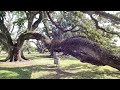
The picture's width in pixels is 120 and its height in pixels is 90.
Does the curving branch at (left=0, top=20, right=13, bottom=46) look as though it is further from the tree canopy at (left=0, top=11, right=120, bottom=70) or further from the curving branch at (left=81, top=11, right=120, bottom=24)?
the curving branch at (left=81, top=11, right=120, bottom=24)

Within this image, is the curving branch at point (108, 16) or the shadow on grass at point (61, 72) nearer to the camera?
the shadow on grass at point (61, 72)

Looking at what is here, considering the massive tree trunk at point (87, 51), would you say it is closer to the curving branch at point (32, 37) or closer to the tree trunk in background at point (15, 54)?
the curving branch at point (32, 37)

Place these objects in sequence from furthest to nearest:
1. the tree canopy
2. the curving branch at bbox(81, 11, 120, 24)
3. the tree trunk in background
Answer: the tree trunk in background → the tree canopy → the curving branch at bbox(81, 11, 120, 24)

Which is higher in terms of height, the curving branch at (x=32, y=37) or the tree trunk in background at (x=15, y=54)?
the curving branch at (x=32, y=37)

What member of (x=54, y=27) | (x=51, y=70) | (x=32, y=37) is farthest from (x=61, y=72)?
(x=32, y=37)

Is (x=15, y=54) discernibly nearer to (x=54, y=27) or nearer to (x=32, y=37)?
(x=32, y=37)

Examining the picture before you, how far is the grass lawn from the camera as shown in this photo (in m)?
4.02

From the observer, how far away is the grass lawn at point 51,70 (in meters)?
4.02

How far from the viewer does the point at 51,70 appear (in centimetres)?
422

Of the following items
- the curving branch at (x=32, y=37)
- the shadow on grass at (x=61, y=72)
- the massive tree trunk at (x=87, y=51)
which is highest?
the curving branch at (x=32, y=37)

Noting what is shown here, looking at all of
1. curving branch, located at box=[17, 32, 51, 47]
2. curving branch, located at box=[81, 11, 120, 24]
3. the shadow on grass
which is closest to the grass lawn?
the shadow on grass

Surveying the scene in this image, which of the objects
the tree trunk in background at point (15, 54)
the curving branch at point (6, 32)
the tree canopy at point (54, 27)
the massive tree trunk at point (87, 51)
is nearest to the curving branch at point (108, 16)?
the tree canopy at point (54, 27)

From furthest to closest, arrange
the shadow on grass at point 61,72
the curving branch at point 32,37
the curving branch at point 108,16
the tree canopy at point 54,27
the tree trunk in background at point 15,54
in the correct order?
1. the curving branch at point 32,37
2. the tree trunk in background at point 15,54
3. the tree canopy at point 54,27
4. the curving branch at point 108,16
5. the shadow on grass at point 61,72

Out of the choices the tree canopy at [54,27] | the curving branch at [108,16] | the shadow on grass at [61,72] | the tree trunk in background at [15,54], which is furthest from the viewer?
the tree trunk in background at [15,54]
